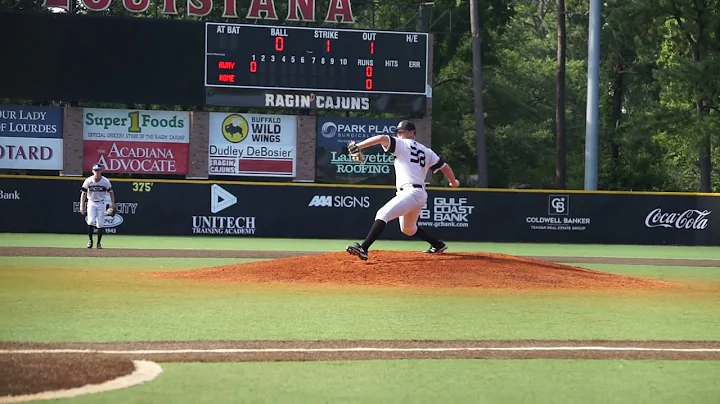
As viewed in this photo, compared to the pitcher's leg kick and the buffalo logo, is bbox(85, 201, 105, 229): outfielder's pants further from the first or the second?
the buffalo logo

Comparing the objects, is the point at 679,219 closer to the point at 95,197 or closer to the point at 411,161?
the point at 95,197

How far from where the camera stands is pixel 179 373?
6371 millimetres

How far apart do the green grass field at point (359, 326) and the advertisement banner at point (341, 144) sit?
47.2 ft

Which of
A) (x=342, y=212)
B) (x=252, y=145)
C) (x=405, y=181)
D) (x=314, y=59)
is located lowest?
(x=342, y=212)

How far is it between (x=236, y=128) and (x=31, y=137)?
19.1 feet

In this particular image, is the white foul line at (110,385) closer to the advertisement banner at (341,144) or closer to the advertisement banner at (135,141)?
the advertisement banner at (135,141)

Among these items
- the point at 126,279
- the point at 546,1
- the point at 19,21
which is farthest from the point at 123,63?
the point at 546,1

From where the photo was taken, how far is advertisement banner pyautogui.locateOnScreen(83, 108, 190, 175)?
30.5 m

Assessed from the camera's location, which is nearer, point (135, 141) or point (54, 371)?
point (54, 371)

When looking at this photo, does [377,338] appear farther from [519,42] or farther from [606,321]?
[519,42]

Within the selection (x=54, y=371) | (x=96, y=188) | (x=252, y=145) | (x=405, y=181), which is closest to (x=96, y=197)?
(x=96, y=188)

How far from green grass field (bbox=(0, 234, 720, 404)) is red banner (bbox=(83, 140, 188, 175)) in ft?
44.5

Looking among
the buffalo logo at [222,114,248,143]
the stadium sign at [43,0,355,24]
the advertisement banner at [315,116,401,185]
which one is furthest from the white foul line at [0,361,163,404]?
the stadium sign at [43,0,355,24]

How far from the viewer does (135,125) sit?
3069cm
